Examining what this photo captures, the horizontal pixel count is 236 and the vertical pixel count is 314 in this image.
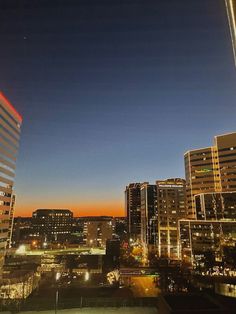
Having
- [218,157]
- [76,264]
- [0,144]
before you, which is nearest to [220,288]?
[76,264]

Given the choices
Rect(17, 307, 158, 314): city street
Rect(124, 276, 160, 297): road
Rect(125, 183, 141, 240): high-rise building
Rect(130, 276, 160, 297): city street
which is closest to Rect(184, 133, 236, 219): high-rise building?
Rect(124, 276, 160, 297): road

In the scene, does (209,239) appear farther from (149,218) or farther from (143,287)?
(149,218)

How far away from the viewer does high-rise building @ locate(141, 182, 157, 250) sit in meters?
127

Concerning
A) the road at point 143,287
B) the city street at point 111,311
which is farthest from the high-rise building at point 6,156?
the city street at point 111,311

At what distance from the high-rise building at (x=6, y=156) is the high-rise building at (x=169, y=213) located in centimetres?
6660

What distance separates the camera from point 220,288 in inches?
1560

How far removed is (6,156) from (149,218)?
293ft

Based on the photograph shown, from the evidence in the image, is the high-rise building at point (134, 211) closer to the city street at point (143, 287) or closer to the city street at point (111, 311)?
the city street at point (143, 287)

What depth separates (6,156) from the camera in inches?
2815

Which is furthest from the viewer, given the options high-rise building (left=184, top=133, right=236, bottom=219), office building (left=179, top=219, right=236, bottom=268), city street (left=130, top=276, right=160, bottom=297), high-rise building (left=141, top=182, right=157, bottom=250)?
high-rise building (left=141, top=182, right=157, bottom=250)

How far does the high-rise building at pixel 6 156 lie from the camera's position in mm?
68694

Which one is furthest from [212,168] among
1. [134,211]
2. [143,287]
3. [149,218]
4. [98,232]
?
[134,211]

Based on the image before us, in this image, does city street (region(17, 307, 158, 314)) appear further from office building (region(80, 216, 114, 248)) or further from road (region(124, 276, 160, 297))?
office building (region(80, 216, 114, 248))

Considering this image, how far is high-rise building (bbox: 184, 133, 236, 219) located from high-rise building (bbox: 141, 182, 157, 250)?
2570 centimetres
